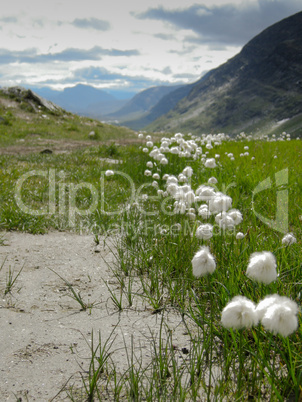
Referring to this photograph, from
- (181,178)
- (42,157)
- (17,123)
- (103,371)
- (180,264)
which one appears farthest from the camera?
(17,123)

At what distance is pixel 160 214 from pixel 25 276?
7.94 feet

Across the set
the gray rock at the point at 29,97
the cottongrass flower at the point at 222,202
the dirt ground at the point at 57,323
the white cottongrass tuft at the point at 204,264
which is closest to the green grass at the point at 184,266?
the dirt ground at the point at 57,323

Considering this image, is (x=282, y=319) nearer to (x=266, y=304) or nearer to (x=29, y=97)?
(x=266, y=304)

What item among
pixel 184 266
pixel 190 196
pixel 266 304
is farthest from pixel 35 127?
pixel 266 304

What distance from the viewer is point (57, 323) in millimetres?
3207

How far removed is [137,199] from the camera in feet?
23.8

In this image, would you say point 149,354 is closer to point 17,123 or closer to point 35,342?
point 35,342

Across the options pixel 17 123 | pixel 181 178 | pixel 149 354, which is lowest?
pixel 149 354

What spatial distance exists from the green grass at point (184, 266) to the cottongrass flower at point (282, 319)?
0.51 meters

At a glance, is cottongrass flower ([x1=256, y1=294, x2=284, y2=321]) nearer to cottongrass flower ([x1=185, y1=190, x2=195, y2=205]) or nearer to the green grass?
the green grass

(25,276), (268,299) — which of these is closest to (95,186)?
(25,276)

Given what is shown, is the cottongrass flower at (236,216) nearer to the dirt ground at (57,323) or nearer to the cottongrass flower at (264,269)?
the dirt ground at (57,323)

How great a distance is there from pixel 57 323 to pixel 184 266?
155 cm

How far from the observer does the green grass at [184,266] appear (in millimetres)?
2330
